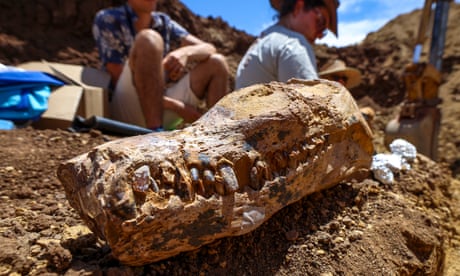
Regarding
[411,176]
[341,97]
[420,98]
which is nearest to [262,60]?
[341,97]

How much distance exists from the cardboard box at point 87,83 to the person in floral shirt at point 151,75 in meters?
0.08

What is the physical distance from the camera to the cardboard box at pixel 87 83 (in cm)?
283

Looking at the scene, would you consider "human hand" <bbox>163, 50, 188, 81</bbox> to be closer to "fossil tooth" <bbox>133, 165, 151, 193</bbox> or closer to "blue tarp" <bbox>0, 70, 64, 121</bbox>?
"blue tarp" <bbox>0, 70, 64, 121</bbox>

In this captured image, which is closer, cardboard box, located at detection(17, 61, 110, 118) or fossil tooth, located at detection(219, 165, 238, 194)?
fossil tooth, located at detection(219, 165, 238, 194)

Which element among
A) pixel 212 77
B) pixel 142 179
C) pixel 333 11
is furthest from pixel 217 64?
pixel 142 179

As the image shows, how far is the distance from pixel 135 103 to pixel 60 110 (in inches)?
19.3

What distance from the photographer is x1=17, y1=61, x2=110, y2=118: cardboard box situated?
2.83 m

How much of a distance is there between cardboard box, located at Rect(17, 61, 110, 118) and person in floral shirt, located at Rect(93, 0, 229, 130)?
0.08 meters

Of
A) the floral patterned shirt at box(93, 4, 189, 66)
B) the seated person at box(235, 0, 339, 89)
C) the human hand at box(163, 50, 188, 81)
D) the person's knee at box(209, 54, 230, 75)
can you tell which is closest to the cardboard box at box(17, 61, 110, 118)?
the floral patterned shirt at box(93, 4, 189, 66)

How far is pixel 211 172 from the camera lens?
1.17 m

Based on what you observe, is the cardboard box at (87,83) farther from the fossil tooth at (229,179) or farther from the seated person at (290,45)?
the fossil tooth at (229,179)

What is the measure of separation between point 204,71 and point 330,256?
181cm

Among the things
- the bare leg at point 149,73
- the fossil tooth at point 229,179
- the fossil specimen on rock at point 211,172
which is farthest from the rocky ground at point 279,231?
the bare leg at point 149,73

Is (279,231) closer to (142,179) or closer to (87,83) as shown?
(142,179)
